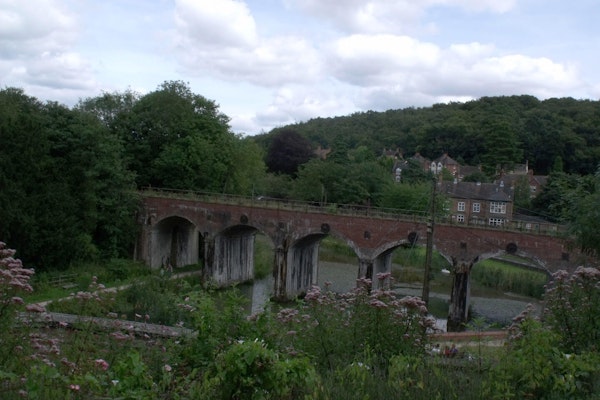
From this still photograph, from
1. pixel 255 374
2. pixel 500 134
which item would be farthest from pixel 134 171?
pixel 500 134

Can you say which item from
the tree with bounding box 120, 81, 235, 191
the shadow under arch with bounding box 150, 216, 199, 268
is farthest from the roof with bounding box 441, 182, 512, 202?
the shadow under arch with bounding box 150, 216, 199, 268

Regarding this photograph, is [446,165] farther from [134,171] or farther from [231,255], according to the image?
→ [134,171]

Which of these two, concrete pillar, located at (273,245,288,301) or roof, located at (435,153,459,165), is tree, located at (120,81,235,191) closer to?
concrete pillar, located at (273,245,288,301)

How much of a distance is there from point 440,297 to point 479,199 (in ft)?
80.4

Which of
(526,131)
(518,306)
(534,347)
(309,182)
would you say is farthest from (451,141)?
(534,347)

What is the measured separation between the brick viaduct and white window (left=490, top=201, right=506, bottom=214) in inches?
1024

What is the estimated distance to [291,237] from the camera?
3250 centimetres

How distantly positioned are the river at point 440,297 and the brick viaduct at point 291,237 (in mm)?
1591

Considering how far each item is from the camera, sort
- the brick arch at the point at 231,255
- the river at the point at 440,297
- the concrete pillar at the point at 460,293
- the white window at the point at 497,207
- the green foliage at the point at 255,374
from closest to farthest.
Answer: the green foliage at the point at 255,374, the concrete pillar at the point at 460,293, the river at the point at 440,297, the brick arch at the point at 231,255, the white window at the point at 497,207

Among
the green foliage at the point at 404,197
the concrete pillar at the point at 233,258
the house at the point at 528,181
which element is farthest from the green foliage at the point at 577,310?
the house at the point at 528,181

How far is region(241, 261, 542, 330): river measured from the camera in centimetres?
3052

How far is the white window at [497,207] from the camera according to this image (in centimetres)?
5575

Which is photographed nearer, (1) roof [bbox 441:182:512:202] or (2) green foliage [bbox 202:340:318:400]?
(2) green foliage [bbox 202:340:318:400]

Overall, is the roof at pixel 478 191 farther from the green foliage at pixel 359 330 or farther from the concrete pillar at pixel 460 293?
the green foliage at pixel 359 330
